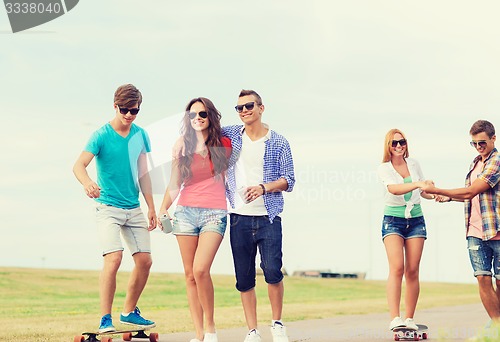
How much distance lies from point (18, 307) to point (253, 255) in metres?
12.8

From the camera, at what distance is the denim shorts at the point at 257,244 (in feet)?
28.3

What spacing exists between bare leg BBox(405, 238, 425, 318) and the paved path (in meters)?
0.53

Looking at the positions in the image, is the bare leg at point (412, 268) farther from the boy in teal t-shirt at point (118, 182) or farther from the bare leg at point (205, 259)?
the boy in teal t-shirt at point (118, 182)

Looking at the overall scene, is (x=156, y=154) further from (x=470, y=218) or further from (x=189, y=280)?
(x=470, y=218)

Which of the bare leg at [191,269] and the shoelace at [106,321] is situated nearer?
the bare leg at [191,269]

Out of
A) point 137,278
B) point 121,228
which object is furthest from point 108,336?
point 121,228

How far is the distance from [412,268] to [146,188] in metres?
3.39

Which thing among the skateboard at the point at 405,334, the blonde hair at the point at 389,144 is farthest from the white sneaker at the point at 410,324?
the blonde hair at the point at 389,144

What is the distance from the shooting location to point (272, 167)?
869cm

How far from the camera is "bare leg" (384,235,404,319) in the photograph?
10.2 metres

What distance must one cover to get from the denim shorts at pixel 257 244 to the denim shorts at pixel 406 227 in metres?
2.03

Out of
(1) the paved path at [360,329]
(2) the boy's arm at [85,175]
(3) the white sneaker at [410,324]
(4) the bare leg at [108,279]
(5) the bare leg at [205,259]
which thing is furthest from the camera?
(1) the paved path at [360,329]

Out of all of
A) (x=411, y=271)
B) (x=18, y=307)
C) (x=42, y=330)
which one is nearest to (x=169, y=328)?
(x=42, y=330)

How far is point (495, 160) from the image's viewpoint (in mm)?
9766
